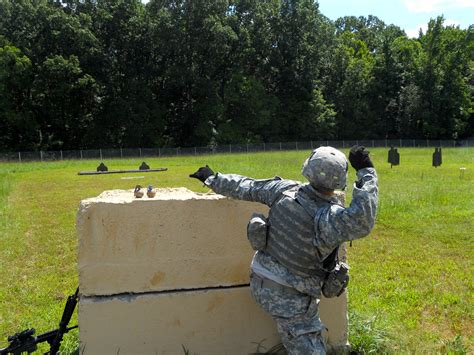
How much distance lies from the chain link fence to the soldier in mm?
35423

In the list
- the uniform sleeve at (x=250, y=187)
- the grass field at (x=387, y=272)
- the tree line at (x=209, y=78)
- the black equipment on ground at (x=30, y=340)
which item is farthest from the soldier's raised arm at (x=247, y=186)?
the tree line at (x=209, y=78)

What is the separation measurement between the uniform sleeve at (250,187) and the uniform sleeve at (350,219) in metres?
0.40

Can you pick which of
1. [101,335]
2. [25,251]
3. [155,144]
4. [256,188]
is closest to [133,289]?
[101,335]

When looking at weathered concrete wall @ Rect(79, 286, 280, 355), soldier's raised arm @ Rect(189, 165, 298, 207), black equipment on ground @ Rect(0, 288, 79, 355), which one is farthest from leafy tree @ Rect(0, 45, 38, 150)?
soldier's raised arm @ Rect(189, 165, 298, 207)

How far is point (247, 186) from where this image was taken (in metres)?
3.29

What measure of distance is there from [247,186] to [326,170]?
2.16ft

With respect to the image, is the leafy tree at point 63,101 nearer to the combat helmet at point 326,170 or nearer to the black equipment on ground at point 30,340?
the black equipment on ground at point 30,340

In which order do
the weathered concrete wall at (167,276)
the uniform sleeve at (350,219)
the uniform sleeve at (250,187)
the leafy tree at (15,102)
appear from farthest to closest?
the leafy tree at (15,102) < the weathered concrete wall at (167,276) < the uniform sleeve at (250,187) < the uniform sleeve at (350,219)

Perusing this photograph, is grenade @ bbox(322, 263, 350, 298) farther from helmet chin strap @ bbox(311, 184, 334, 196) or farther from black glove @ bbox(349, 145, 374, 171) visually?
black glove @ bbox(349, 145, 374, 171)

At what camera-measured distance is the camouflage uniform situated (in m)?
2.75

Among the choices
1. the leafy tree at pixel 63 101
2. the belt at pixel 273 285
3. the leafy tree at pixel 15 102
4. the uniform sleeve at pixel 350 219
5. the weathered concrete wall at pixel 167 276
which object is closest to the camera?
the uniform sleeve at pixel 350 219

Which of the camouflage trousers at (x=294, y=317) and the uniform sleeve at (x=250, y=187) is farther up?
the uniform sleeve at (x=250, y=187)

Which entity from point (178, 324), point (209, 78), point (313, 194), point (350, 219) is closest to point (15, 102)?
point (209, 78)

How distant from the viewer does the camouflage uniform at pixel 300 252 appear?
2.75m
